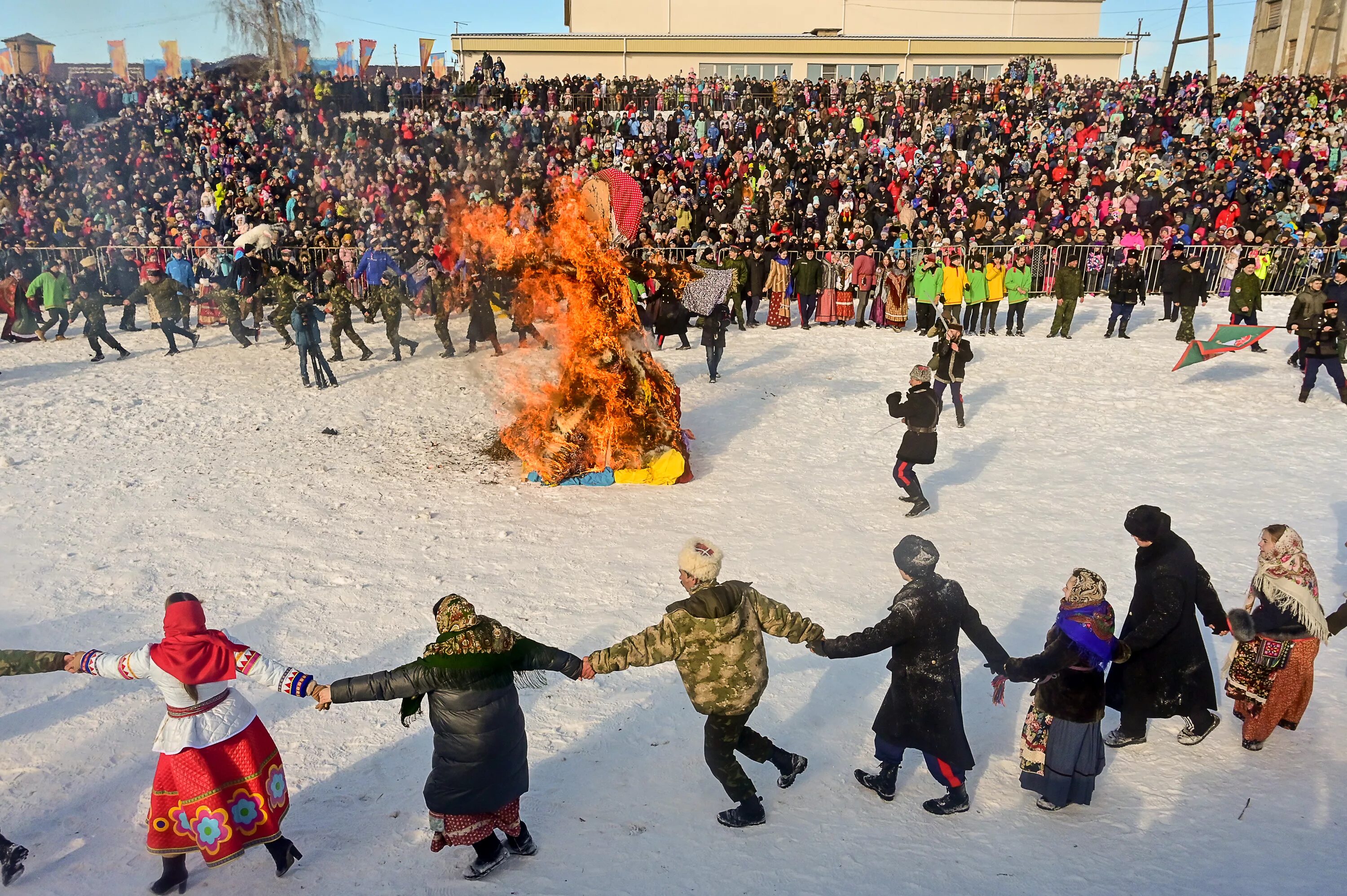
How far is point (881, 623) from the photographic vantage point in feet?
13.2

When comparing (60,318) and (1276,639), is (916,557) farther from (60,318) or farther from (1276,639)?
(60,318)

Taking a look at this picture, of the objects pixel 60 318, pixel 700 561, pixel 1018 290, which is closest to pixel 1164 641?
pixel 700 561

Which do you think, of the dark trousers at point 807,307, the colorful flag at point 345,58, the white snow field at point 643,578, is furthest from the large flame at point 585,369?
the colorful flag at point 345,58

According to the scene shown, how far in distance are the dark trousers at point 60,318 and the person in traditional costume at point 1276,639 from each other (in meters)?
16.8

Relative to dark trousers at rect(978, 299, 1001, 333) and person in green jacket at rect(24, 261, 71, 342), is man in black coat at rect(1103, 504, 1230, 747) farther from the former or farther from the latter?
person in green jacket at rect(24, 261, 71, 342)

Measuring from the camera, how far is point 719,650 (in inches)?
155

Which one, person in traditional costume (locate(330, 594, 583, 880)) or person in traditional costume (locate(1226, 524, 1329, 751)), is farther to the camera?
person in traditional costume (locate(1226, 524, 1329, 751))

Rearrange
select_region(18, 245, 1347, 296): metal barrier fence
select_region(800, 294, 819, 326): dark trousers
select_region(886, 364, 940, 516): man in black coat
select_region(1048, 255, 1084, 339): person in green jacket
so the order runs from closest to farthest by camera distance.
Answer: select_region(886, 364, 940, 516): man in black coat, select_region(1048, 255, 1084, 339): person in green jacket, select_region(800, 294, 819, 326): dark trousers, select_region(18, 245, 1347, 296): metal barrier fence

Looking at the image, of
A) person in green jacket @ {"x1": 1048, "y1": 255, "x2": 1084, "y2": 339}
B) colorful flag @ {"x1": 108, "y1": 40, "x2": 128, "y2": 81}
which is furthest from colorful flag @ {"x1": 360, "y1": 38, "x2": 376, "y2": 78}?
person in green jacket @ {"x1": 1048, "y1": 255, "x2": 1084, "y2": 339}

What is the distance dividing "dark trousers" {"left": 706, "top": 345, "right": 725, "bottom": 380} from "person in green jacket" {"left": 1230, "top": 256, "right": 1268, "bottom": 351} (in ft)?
27.0

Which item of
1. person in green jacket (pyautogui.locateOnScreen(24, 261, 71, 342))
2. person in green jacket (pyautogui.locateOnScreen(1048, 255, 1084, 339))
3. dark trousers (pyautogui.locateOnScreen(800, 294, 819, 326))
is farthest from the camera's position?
dark trousers (pyautogui.locateOnScreen(800, 294, 819, 326))

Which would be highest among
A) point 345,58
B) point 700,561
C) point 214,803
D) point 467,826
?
point 345,58

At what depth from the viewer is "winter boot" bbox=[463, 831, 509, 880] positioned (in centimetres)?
385

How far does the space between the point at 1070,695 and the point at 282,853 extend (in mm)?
3682
